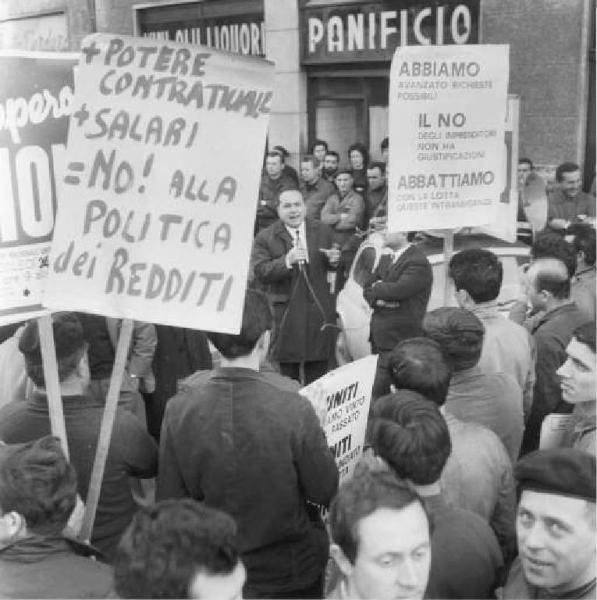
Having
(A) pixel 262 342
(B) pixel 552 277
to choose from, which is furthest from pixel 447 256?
(A) pixel 262 342

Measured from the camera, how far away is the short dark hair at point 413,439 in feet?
8.10

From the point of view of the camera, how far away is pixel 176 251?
9.32 ft

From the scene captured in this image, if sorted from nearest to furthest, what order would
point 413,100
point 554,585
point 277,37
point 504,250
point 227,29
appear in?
point 554,585
point 413,100
point 504,250
point 277,37
point 227,29

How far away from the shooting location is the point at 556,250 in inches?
173

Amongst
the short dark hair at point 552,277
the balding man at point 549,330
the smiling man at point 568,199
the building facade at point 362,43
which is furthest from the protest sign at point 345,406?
the building facade at point 362,43

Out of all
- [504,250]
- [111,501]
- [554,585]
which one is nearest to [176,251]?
[111,501]

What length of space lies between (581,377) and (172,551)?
1812 mm

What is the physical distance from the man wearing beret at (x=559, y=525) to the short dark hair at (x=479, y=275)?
181 cm

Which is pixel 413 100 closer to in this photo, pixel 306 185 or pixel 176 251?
pixel 176 251

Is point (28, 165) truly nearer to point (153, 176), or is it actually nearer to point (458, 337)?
point (153, 176)

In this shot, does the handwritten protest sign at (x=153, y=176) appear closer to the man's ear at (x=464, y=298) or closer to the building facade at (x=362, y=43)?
the man's ear at (x=464, y=298)

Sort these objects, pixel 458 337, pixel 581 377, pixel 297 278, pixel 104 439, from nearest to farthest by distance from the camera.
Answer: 1. pixel 104 439
2. pixel 581 377
3. pixel 458 337
4. pixel 297 278

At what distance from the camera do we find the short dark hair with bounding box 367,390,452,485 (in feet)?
8.10

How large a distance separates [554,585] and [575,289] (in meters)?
2.75
